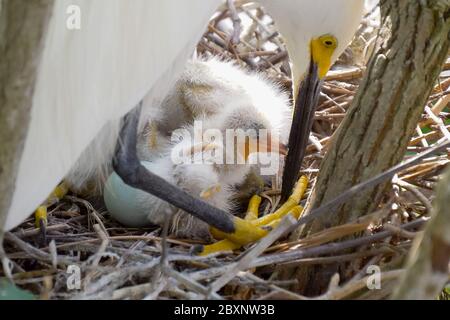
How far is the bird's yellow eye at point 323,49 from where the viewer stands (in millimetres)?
1902

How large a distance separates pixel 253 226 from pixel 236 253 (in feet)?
0.32

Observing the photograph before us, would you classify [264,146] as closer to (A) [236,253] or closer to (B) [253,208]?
(B) [253,208]

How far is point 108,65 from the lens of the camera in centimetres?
171

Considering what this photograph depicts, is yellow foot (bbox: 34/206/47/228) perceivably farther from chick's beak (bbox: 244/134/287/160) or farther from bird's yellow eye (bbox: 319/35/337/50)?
bird's yellow eye (bbox: 319/35/337/50)

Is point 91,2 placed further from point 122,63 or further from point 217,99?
point 217,99

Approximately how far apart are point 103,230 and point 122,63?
1.40 ft

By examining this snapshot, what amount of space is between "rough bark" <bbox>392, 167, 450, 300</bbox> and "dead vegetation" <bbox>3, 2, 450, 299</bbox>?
370mm

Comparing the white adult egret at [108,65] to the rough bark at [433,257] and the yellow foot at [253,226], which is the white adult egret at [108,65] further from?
the rough bark at [433,257]

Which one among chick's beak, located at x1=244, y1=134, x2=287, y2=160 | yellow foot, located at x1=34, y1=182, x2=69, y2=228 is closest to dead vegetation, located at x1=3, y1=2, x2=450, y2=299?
yellow foot, located at x1=34, y1=182, x2=69, y2=228

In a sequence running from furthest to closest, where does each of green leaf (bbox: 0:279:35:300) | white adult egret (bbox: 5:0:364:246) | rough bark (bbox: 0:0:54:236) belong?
white adult egret (bbox: 5:0:364:246), green leaf (bbox: 0:279:35:300), rough bark (bbox: 0:0:54:236)

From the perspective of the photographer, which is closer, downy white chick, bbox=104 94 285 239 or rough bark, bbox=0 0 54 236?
rough bark, bbox=0 0 54 236

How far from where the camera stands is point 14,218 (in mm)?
1528

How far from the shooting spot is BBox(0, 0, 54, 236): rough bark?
1004 millimetres

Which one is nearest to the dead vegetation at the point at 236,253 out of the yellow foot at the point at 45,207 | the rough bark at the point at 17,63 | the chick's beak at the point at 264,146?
the yellow foot at the point at 45,207
